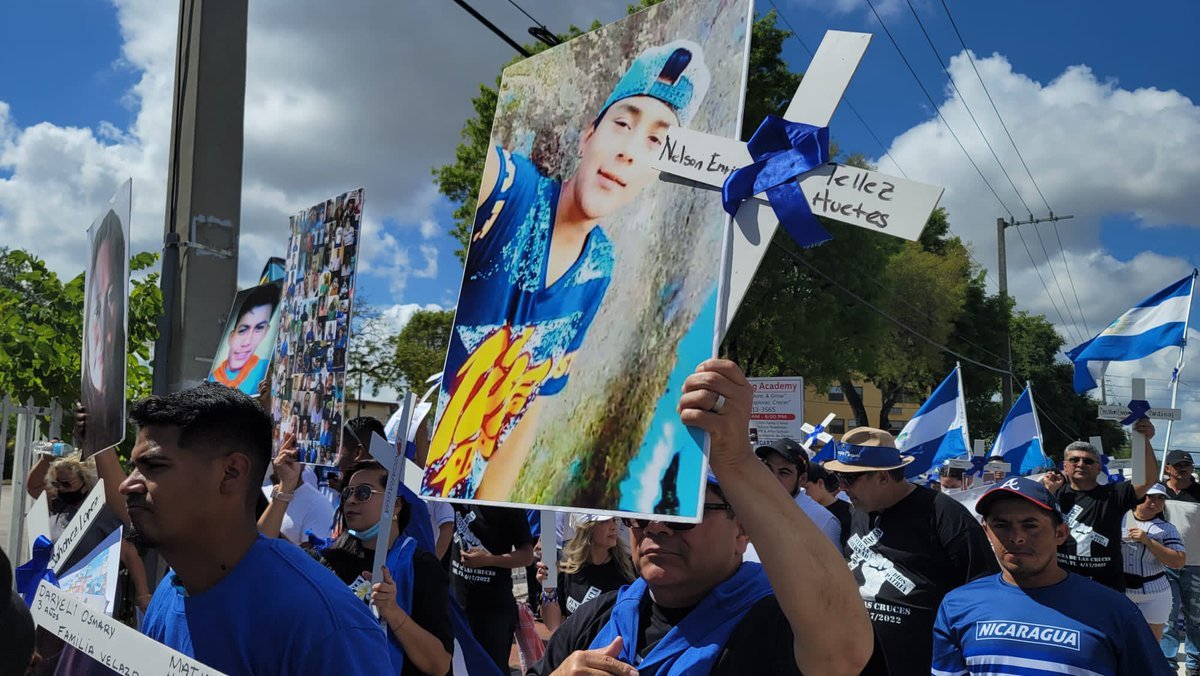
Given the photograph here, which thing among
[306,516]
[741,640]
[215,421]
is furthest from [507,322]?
[306,516]

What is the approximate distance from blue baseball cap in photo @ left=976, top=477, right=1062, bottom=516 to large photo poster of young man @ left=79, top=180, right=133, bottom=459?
342 cm

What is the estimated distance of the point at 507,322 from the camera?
266 centimetres

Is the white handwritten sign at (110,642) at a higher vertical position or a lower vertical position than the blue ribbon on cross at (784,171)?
lower

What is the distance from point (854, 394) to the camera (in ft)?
129

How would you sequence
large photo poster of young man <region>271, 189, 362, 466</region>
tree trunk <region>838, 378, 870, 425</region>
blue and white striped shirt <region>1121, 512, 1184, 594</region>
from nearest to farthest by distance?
large photo poster of young man <region>271, 189, 362, 466</region> < blue and white striped shirt <region>1121, 512, 1184, 594</region> < tree trunk <region>838, 378, 870, 425</region>

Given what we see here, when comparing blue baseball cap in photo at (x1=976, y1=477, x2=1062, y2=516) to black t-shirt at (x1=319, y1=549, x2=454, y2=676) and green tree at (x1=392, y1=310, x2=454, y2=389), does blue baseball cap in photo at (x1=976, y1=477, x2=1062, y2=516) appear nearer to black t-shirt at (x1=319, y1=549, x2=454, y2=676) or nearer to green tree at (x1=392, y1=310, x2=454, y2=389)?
black t-shirt at (x1=319, y1=549, x2=454, y2=676)

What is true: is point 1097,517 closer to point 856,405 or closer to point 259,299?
point 259,299

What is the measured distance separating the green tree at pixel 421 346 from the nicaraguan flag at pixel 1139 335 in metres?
33.7

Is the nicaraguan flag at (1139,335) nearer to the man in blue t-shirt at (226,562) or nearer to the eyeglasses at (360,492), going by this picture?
the eyeglasses at (360,492)

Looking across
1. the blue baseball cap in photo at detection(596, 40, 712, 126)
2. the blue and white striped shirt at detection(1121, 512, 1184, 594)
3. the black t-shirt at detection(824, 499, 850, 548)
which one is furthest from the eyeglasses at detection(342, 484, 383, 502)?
the blue and white striped shirt at detection(1121, 512, 1184, 594)

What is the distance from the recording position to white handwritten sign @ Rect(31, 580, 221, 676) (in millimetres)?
1711

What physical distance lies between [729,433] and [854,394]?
127ft

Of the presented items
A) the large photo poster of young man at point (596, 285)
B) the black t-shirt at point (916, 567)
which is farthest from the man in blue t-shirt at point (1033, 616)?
the large photo poster of young man at point (596, 285)

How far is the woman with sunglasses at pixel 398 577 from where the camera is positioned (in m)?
3.51
